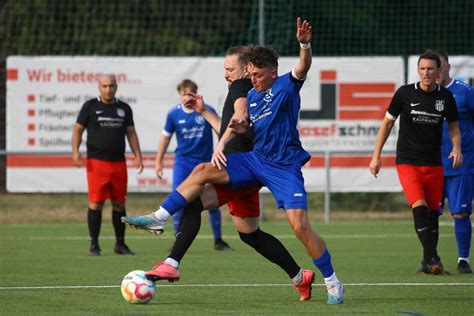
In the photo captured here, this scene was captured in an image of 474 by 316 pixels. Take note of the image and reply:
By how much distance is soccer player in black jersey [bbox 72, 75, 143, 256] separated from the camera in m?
14.3

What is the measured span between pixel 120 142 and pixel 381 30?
11.0 meters

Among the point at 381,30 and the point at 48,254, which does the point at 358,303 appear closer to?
the point at 48,254

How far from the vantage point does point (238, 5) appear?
2356cm

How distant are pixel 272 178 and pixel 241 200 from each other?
422 mm

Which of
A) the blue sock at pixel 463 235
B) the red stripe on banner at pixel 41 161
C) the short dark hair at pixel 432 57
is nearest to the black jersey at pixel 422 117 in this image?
the short dark hair at pixel 432 57

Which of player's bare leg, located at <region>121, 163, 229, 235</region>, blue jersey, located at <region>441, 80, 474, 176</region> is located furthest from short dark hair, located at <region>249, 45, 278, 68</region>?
blue jersey, located at <region>441, 80, 474, 176</region>

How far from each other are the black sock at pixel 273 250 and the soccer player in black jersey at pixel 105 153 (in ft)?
17.1

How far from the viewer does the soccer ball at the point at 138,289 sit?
28.7 feet

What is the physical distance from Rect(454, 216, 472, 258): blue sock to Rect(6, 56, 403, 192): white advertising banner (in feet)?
25.7

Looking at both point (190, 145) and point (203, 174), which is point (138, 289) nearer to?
point (203, 174)

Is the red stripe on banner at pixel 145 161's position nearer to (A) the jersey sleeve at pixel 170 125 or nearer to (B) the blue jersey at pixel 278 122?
(A) the jersey sleeve at pixel 170 125

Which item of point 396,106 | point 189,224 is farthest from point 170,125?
point 189,224

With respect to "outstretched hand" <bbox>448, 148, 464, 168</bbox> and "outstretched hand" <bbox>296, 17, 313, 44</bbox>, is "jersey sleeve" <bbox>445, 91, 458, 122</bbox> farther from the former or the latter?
"outstretched hand" <bbox>296, 17, 313, 44</bbox>

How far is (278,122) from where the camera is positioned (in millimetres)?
9102
